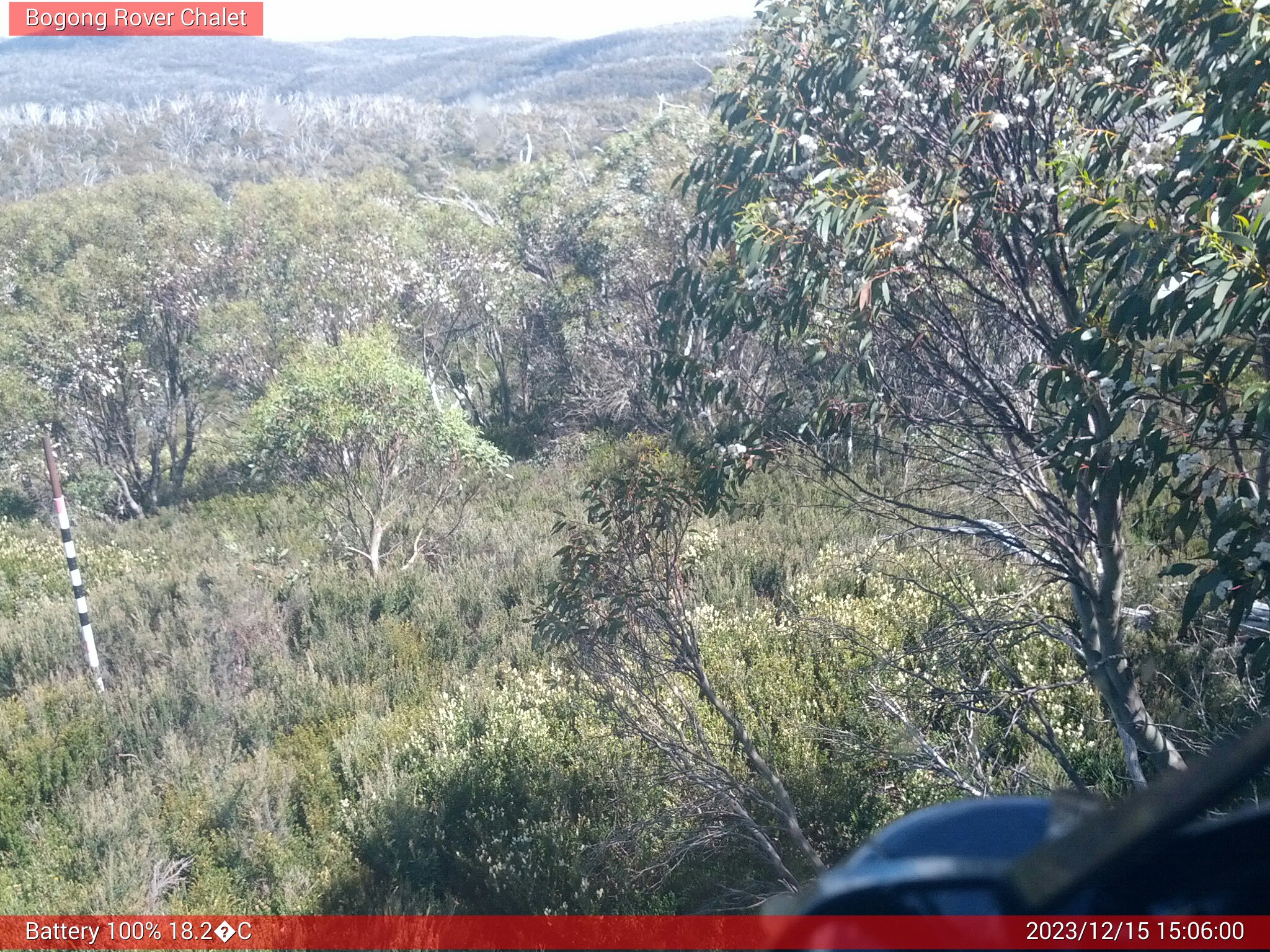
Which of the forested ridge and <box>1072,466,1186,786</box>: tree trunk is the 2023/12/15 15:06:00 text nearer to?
the forested ridge

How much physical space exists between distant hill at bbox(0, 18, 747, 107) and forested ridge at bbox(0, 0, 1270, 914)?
189 feet

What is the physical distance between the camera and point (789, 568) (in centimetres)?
985

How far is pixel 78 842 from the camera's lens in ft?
19.7

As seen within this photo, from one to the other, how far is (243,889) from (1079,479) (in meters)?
4.91

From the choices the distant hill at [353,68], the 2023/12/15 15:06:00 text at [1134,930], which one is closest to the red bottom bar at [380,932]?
the 2023/12/15 15:06:00 text at [1134,930]

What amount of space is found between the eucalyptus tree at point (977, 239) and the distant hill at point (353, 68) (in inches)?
2428

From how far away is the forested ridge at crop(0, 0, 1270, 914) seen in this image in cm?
330

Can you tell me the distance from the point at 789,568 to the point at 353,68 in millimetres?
95352

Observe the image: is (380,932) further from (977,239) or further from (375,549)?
(375,549)


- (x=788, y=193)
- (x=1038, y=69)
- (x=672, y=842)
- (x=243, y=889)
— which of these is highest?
(x=1038, y=69)

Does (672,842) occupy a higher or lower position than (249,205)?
lower

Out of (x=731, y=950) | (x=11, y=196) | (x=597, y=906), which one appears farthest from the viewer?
(x=11, y=196)

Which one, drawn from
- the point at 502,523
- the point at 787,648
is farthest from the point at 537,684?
the point at 502,523

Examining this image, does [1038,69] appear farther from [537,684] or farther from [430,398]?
[430,398]
